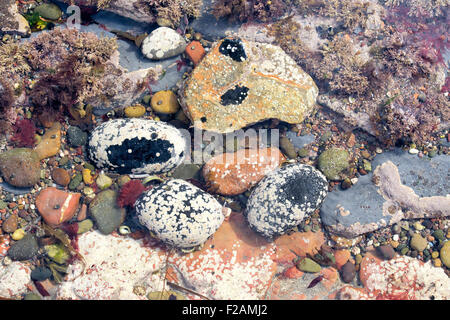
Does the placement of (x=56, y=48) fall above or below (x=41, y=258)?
above

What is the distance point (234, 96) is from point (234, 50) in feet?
3.01

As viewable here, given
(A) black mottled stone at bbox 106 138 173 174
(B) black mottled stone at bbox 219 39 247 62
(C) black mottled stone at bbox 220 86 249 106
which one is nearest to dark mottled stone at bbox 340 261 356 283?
(C) black mottled stone at bbox 220 86 249 106

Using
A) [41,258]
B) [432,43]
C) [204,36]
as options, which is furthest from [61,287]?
[432,43]

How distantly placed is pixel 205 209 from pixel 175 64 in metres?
Result: 3.19

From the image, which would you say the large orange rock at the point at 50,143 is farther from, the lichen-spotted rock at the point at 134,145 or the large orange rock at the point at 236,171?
the large orange rock at the point at 236,171

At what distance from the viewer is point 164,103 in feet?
20.8

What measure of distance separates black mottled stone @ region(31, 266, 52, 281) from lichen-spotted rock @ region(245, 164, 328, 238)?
3842mm

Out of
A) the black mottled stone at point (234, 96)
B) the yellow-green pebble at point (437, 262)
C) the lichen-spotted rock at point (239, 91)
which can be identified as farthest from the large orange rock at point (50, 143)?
the yellow-green pebble at point (437, 262)

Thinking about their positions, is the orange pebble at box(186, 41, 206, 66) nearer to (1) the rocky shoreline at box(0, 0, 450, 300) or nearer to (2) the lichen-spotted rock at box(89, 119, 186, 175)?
(1) the rocky shoreline at box(0, 0, 450, 300)

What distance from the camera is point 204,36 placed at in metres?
6.91

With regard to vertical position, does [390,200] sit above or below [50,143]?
below

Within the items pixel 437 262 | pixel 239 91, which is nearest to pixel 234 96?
pixel 239 91

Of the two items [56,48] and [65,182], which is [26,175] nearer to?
[65,182]

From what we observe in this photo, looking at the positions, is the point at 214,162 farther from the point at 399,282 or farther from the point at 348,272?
the point at 399,282
